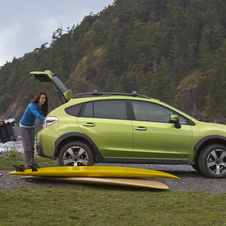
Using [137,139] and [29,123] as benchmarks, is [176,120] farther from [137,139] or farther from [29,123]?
[29,123]

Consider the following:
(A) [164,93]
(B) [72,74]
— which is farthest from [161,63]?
(B) [72,74]

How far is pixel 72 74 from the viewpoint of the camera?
120m

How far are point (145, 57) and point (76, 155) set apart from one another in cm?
9810

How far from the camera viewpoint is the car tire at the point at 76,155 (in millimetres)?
6516

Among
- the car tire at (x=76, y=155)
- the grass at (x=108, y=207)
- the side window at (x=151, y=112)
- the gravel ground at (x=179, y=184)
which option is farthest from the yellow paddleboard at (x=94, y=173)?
the side window at (x=151, y=112)

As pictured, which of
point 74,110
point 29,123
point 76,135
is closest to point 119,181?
point 76,135

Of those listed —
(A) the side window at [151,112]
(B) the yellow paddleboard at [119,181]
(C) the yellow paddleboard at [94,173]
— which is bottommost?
(B) the yellow paddleboard at [119,181]

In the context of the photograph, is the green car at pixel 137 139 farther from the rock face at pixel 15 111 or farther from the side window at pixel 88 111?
the rock face at pixel 15 111

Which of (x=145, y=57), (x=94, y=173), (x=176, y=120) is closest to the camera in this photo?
(x=94, y=173)

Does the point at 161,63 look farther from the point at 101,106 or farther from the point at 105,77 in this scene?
the point at 101,106

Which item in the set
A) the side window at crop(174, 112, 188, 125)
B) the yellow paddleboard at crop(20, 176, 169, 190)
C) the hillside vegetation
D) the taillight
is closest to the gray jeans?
the taillight

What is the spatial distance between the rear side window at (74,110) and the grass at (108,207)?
1.95 metres

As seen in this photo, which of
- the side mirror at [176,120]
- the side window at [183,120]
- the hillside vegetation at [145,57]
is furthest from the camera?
the hillside vegetation at [145,57]

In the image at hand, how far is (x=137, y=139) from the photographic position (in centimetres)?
654
